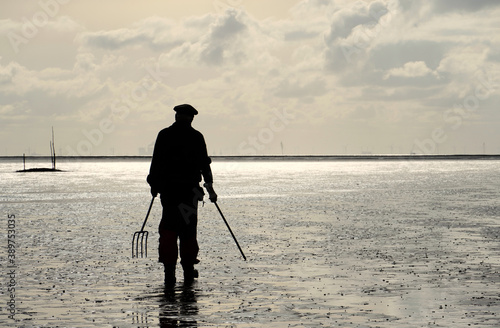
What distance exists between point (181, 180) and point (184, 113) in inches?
35.1

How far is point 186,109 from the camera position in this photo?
10.6 meters

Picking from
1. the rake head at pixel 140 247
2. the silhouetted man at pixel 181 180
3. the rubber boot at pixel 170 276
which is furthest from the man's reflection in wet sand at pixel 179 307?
the rake head at pixel 140 247

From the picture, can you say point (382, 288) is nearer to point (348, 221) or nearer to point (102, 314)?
point (102, 314)

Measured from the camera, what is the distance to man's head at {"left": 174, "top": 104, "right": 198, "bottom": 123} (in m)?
10.5

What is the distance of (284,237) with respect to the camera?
16.5 metres

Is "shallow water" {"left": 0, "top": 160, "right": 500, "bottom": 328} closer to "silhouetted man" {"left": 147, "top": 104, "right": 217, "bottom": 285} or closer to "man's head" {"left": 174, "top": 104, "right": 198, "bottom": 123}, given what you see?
"silhouetted man" {"left": 147, "top": 104, "right": 217, "bottom": 285}

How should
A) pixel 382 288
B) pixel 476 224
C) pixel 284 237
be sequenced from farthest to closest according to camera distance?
1. pixel 476 224
2. pixel 284 237
3. pixel 382 288

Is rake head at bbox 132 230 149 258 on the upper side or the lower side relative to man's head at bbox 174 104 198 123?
lower

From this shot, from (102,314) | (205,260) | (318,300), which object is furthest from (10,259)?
(318,300)

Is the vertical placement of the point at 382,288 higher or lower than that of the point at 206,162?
lower

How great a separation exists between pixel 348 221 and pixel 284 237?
15.9 ft

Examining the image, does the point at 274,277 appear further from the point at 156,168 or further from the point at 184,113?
the point at 184,113

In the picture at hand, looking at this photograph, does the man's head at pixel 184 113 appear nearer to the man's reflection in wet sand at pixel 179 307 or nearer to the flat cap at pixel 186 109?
the flat cap at pixel 186 109

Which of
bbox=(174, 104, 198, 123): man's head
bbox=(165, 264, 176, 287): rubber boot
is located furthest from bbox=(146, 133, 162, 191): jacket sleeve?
bbox=(165, 264, 176, 287): rubber boot
